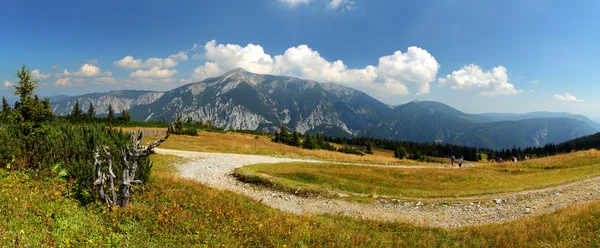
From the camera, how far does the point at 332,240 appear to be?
9.51 metres

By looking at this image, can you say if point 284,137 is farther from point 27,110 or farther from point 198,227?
point 198,227

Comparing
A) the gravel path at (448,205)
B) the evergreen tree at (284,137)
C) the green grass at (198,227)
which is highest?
the evergreen tree at (284,137)

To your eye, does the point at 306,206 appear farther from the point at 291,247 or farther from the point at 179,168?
the point at 179,168

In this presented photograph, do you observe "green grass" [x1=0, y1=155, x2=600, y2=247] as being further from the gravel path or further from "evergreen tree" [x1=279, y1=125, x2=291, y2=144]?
"evergreen tree" [x1=279, y1=125, x2=291, y2=144]

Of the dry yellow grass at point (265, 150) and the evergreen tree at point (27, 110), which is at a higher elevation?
the evergreen tree at point (27, 110)

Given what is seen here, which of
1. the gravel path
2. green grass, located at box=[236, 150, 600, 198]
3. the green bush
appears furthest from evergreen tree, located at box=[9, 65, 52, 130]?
green grass, located at box=[236, 150, 600, 198]

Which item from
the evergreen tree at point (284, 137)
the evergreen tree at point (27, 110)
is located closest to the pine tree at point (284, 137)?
the evergreen tree at point (284, 137)

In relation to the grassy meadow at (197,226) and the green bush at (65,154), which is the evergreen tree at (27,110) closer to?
the green bush at (65,154)

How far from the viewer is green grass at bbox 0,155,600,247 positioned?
25.4ft

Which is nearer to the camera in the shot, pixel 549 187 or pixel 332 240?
pixel 332 240

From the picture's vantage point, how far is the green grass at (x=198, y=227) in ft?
25.4

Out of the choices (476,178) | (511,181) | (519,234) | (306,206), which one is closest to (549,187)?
(511,181)

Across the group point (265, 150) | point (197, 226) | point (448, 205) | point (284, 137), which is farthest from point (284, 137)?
point (197, 226)

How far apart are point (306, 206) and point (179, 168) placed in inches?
624
